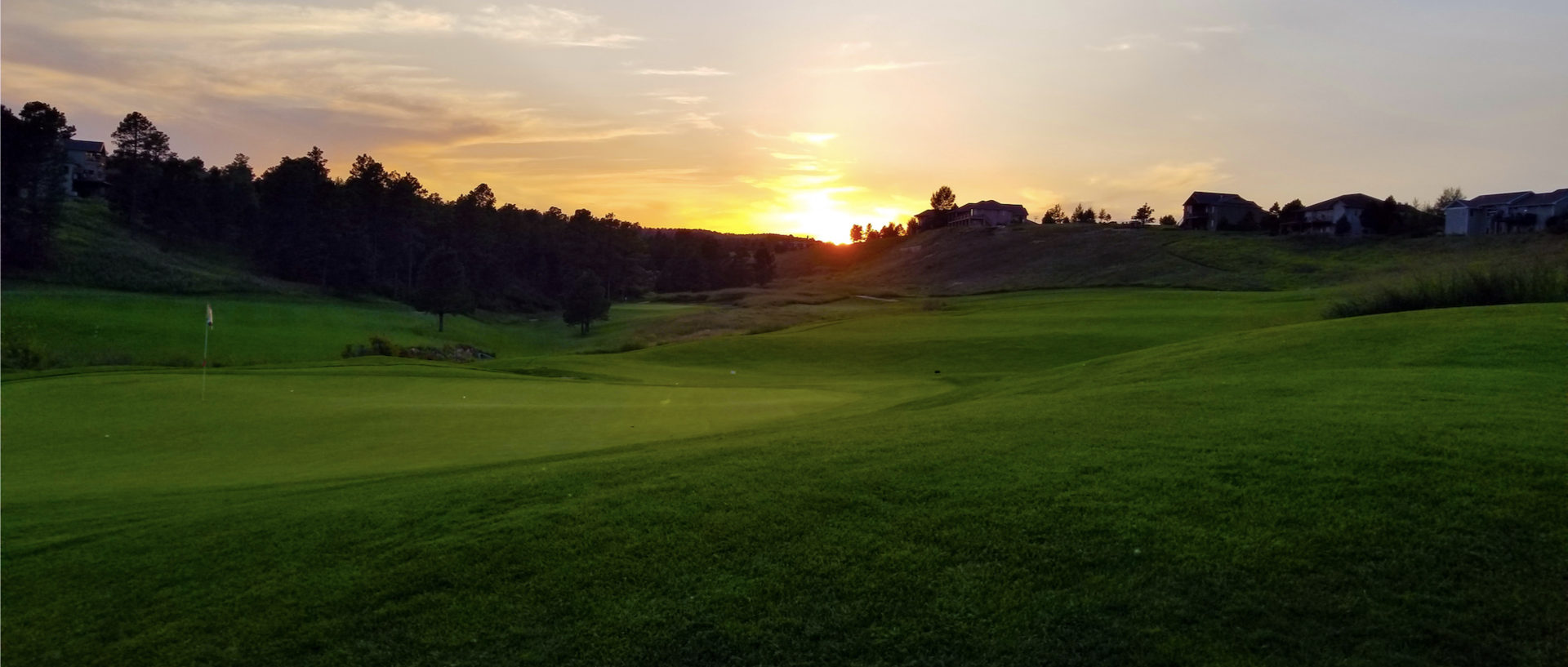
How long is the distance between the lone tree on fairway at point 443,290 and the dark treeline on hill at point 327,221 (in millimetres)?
157

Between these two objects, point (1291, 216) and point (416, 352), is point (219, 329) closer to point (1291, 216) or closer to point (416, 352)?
point (416, 352)

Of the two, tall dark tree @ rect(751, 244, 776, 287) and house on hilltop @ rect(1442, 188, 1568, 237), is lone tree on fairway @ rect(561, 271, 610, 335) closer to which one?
tall dark tree @ rect(751, 244, 776, 287)

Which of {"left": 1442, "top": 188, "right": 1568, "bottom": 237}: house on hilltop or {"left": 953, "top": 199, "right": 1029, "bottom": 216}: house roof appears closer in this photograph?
{"left": 1442, "top": 188, "right": 1568, "bottom": 237}: house on hilltop

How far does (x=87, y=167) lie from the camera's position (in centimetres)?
9156

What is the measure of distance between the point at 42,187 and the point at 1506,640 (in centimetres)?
8042

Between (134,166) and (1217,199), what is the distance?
348 feet

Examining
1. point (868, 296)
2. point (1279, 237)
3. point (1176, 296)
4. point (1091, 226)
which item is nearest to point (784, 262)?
point (1091, 226)

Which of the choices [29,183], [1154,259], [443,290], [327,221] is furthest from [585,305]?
[1154,259]

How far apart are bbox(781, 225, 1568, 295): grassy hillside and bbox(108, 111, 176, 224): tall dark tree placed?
199 feet

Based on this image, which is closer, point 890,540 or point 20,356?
point 890,540

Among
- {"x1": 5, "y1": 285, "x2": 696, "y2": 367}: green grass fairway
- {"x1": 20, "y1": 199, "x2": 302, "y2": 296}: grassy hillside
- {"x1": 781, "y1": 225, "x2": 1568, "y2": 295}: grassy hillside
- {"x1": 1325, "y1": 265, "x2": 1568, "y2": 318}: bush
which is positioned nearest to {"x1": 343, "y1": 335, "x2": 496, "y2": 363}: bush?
{"x1": 5, "y1": 285, "x2": 696, "y2": 367}: green grass fairway

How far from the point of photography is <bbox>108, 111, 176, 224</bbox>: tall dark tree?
264 ft

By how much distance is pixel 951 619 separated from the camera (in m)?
5.89

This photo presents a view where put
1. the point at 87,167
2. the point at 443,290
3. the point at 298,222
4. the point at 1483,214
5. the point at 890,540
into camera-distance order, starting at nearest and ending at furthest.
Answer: the point at 890,540 → the point at 443,290 → the point at 1483,214 → the point at 298,222 → the point at 87,167
